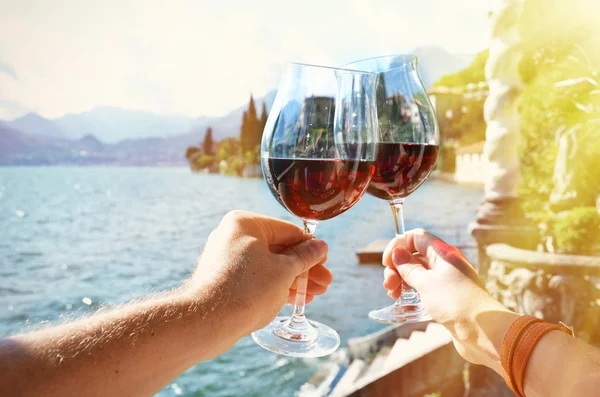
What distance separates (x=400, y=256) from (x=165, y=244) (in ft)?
91.8

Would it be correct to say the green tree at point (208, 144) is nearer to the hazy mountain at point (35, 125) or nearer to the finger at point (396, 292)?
the hazy mountain at point (35, 125)

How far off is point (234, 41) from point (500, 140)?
35.2 meters

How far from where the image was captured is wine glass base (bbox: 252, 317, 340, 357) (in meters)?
0.69

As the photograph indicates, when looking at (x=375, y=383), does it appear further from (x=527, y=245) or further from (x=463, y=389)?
(x=527, y=245)

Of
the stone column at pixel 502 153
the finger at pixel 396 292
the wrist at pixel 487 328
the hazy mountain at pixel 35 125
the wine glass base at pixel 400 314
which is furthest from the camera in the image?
the hazy mountain at pixel 35 125

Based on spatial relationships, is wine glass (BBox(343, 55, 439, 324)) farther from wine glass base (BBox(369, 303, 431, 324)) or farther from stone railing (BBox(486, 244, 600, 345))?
stone railing (BBox(486, 244, 600, 345))

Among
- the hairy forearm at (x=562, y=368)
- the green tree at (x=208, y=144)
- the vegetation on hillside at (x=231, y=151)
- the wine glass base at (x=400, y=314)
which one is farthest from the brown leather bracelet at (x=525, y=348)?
the green tree at (x=208, y=144)

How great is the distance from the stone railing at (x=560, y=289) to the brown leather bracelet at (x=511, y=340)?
2.60m

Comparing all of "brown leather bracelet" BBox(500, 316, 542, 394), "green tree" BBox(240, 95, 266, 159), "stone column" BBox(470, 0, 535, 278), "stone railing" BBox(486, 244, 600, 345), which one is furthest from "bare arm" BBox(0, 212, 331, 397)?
"green tree" BBox(240, 95, 266, 159)

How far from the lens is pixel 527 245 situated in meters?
3.67

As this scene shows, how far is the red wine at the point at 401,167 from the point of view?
31.8 inches

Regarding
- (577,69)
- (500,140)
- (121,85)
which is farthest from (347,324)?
(121,85)

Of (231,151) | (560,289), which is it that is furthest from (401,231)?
(231,151)

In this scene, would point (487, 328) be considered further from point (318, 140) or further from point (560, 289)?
point (560, 289)
